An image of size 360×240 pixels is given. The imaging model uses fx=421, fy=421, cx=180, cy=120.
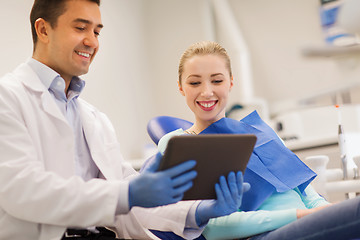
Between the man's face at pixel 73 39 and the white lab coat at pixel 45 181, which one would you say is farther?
the man's face at pixel 73 39

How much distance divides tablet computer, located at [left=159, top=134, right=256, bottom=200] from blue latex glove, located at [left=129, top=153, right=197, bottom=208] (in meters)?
0.02

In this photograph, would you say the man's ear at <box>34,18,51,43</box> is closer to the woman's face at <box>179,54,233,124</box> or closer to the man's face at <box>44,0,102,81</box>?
the man's face at <box>44,0,102,81</box>

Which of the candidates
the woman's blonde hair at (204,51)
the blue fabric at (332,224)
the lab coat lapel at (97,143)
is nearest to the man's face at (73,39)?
the lab coat lapel at (97,143)

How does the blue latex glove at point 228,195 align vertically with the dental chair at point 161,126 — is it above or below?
below

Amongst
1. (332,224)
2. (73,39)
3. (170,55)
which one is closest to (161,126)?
(73,39)

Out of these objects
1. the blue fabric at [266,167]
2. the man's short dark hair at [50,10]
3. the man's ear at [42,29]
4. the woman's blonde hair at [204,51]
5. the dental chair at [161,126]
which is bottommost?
the blue fabric at [266,167]

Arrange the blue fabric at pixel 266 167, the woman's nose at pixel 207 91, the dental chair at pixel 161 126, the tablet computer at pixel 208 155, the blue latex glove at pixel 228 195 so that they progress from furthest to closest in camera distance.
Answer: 1. the dental chair at pixel 161 126
2. the woman's nose at pixel 207 91
3. the blue fabric at pixel 266 167
4. the blue latex glove at pixel 228 195
5. the tablet computer at pixel 208 155

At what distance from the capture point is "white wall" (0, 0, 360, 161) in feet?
10.6

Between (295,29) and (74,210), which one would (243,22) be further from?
(74,210)

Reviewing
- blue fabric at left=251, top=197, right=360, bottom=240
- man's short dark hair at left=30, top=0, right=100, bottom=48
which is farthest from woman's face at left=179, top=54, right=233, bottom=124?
blue fabric at left=251, top=197, right=360, bottom=240

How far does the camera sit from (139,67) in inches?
147

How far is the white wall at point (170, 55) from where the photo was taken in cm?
322

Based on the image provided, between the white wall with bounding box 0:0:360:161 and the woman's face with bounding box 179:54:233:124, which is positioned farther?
the white wall with bounding box 0:0:360:161

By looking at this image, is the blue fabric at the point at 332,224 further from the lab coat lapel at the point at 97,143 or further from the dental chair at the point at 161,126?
the dental chair at the point at 161,126
